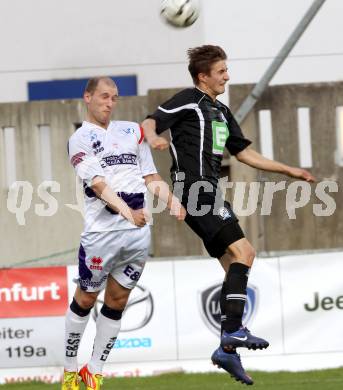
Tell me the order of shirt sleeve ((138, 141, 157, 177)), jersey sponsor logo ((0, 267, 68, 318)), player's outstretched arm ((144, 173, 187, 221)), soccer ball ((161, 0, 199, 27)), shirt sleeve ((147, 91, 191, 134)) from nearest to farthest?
1. player's outstretched arm ((144, 173, 187, 221))
2. shirt sleeve ((147, 91, 191, 134))
3. shirt sleeve ((138, 141, 157, 177))
4. soccer ball ((161, 0, 199, 27))
5. jersey sponsor logo ((0, 267, 68, 318))

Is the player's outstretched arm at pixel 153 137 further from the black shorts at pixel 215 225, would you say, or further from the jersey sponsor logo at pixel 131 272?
the jersey sponsor logo at pixel 131 272

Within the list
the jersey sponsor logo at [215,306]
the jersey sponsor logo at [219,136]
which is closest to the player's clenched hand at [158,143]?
the jersey sponsor logo at [219,136]

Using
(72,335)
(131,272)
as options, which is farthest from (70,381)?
(131,272)

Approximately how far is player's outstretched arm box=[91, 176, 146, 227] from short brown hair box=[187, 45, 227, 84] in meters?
1.04

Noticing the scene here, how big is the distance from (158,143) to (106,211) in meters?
1.00

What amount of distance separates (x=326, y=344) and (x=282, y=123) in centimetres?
227

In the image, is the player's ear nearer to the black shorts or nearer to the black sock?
the black shorts

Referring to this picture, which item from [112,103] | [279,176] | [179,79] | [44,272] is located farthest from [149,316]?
[179,79]

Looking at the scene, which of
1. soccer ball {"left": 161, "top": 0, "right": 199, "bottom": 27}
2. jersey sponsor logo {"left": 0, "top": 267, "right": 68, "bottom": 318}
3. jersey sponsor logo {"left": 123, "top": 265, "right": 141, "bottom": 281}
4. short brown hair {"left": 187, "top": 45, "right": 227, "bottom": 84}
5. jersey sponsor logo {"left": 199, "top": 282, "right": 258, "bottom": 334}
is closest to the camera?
short brown hair {"left": 187, "top": 45, "right": 227, "bottom": 84}

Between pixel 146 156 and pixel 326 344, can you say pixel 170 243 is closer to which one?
pixel 326 344

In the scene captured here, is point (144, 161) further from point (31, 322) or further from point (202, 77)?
point (31, 322)

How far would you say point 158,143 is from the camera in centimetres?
924

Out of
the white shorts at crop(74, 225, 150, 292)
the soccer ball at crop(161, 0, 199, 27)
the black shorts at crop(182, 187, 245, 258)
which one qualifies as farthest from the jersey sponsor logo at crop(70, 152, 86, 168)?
the soccer ball at crop(161, 0, 199, 27)

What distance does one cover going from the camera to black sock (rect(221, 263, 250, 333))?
9.82 metres
